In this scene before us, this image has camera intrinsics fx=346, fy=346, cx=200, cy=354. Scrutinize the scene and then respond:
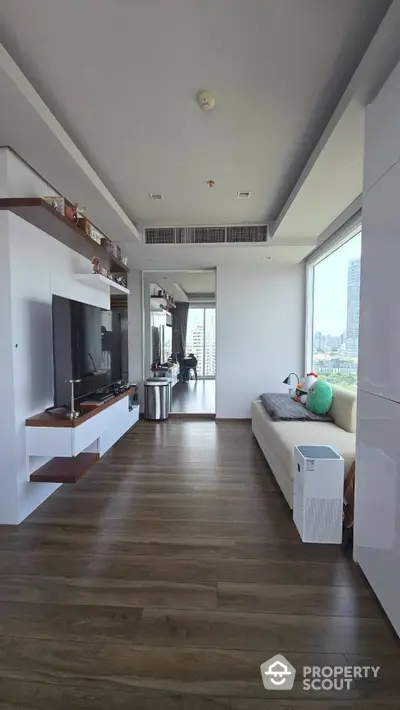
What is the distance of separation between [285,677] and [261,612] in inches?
12.4

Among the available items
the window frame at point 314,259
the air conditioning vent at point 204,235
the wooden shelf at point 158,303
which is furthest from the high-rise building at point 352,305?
the wooden shelf at point 158,303

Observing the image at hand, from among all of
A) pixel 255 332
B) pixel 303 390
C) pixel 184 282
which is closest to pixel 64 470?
pixel 303 390

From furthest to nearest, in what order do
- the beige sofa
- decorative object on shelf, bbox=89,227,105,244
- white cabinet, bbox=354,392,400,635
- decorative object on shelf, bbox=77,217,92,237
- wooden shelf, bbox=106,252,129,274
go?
wooden shelf, bbox=106,252,129,274 < decorative object on shelf, bbox=89,227,105,244 < decorative object on shelf, bbox=77,217,92,237 < the beige sofa < white cabinet, bbox=354,392,400,635

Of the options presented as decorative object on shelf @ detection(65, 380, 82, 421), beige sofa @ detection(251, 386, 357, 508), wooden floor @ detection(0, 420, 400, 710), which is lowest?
wooden floor @ detection(0, 420, 400, 710)

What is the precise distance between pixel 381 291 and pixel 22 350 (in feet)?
7.75

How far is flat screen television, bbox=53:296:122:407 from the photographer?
8.93 ft

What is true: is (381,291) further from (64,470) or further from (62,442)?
(64,470)

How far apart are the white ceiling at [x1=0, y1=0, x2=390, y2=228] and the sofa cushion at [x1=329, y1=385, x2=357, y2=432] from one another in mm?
2146

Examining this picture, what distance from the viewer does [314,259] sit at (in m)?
5.11

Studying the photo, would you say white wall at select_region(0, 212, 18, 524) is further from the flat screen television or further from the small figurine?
the small figurine

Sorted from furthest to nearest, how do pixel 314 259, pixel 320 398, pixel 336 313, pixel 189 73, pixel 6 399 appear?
pixel 314 259 → pixel 336 313 → pixel 320 398 → pixel 6 399 → pixel 189 73

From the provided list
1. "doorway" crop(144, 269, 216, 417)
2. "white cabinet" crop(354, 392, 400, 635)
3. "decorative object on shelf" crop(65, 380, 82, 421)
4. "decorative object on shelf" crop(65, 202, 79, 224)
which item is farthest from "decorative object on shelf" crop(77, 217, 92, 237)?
"doorway" crop(144, 269, 216, 417)

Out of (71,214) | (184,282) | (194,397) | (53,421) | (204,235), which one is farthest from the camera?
Result: (184,282)

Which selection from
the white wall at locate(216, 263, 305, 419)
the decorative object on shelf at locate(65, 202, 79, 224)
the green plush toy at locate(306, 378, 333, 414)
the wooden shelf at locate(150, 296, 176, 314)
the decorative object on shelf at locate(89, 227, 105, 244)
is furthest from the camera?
the wooden shelf at locate(150, 296, 176, 314)
